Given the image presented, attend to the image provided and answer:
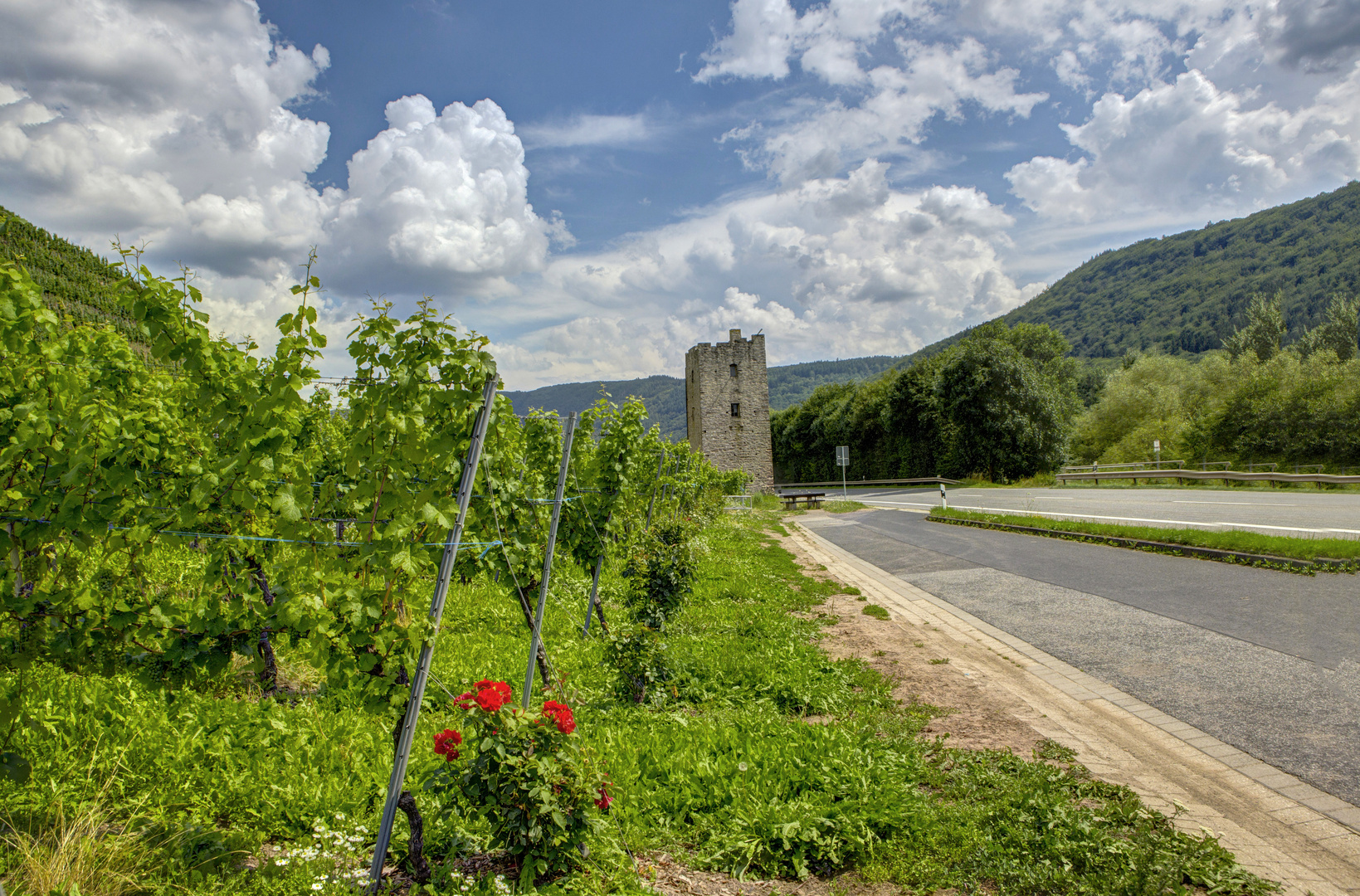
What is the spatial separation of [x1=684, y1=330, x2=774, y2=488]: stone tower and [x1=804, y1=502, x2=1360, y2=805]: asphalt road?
93.0 feet

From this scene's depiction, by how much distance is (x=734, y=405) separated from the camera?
136ft

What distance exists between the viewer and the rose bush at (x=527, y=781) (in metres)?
2.77

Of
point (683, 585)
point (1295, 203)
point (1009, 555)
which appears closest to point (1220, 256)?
point (1295, 203)

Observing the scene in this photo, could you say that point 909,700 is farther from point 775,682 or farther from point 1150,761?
point 1150,761

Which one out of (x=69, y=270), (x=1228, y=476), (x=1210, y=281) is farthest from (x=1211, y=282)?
(x=69, y=270)

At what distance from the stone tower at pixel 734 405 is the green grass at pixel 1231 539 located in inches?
1038

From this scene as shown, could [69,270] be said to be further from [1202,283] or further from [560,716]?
[1202,283]

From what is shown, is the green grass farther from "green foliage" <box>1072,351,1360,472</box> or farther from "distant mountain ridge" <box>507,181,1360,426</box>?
"distant mountain ridge" <box>507,181,1360,426</box>

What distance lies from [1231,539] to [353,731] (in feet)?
39.2

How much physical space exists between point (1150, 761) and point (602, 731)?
11.1 ft

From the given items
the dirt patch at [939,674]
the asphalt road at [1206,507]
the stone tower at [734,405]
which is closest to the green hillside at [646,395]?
the stone tower at [734,405]

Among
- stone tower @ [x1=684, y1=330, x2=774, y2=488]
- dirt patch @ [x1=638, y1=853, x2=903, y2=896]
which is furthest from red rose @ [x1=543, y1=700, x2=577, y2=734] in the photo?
stone tower @ [x1=684, y1=330, x2=774, y2=488]

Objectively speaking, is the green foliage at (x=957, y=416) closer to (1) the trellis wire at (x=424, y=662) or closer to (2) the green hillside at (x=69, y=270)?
(2) the green hillside at (x=69, y=270)

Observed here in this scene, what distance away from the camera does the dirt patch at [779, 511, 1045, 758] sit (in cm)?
473
